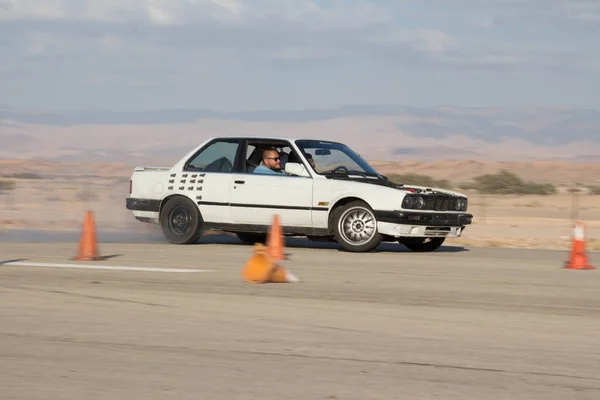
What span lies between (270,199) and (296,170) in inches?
20.9

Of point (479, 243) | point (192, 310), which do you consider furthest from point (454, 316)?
point (479, 243)

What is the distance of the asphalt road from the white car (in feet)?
7.09

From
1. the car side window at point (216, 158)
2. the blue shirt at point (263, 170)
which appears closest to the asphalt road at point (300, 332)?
the blue shirt at point (263, 170)

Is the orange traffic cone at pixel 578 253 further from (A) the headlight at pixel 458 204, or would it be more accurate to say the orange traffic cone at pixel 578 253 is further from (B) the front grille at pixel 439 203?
(A) the headlight at pixel 458 204

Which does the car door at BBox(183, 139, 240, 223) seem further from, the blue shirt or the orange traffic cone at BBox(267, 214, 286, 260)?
the orange traffic cone at BBox(267, 214, 286, 260)

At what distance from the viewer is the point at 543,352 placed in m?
7.29

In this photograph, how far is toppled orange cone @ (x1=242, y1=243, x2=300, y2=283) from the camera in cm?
1077

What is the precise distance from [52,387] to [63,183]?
195 feet

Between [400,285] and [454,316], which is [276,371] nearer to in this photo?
[454,316]

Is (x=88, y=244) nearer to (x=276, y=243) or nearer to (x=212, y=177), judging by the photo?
(x=276, y=243)

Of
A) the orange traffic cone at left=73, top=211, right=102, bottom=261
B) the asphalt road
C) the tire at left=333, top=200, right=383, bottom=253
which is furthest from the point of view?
the tire at left=333, top=200, right=383, bottom=253

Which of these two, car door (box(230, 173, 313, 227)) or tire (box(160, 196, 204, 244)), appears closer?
car door (box(230, 173, 313, 227))

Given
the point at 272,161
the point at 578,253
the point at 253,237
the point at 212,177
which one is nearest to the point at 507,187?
the point at 253,237

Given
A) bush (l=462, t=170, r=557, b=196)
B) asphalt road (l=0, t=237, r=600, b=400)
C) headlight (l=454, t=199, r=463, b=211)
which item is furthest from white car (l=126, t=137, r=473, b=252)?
bush (l=462, t=170, r=557, b=196)
